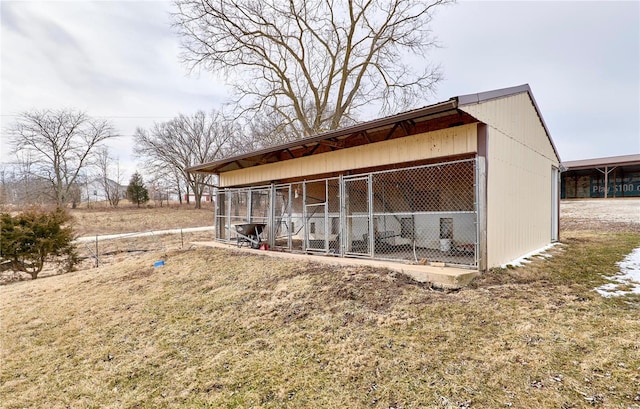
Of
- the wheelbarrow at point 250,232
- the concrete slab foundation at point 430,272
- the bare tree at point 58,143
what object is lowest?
the concrete slab foundation at point 430,272

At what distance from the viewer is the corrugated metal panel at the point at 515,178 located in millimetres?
5148

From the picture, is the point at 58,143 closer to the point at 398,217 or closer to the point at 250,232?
the point at 250,232

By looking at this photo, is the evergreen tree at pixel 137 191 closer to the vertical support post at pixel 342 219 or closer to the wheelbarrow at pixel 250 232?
the wheelbarrow at pixel 250 232

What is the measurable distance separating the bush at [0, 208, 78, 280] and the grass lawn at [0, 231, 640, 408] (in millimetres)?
5372

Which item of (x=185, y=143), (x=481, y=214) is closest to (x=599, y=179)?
(x=481, y=214)

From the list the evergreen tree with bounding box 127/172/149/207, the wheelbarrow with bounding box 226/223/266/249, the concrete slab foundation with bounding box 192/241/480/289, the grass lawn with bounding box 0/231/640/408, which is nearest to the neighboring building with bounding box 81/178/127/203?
the evergreen tree with bounding box 127/172/149/207

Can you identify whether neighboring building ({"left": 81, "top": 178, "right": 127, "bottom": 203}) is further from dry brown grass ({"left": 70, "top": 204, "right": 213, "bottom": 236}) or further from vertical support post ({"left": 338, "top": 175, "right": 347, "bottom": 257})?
vertical support post ({"left": 338, "top": 175, "right": 347, "bottom": 257})

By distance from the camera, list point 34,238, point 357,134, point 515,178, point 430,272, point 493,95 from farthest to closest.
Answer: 1. point 34,238
2. point 357,134
3. point 515,178
4. point 493,95
5. point 430,272

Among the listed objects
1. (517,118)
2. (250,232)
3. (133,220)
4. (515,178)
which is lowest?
(133,220)

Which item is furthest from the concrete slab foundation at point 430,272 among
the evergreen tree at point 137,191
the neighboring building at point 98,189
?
the neighboring building at point 98,189

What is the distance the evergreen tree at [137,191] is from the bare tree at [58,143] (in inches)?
166

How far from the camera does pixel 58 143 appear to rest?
27.3 m

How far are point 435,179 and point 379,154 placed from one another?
9.15ft

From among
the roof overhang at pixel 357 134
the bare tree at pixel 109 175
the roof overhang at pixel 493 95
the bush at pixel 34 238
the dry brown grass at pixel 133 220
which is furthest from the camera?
the bare tree at pixel 109 175
